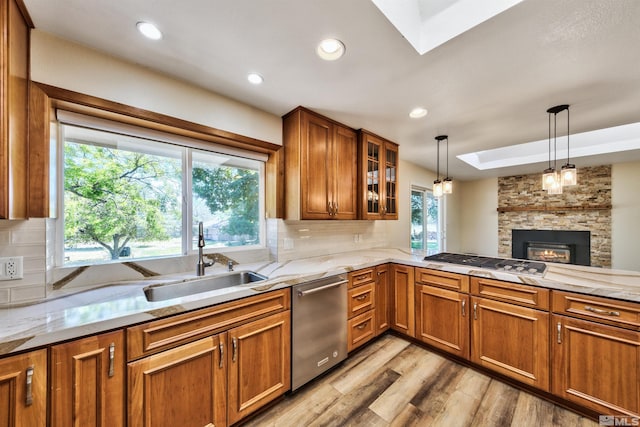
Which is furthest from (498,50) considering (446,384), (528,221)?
(528,221)

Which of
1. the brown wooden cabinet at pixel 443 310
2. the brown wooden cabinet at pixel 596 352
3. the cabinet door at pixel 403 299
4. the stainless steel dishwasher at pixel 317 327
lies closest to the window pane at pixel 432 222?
the cabinet door at pixel 403 299

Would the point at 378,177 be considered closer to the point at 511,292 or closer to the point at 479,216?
the point at 511,292

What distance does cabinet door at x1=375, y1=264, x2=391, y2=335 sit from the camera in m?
2.41

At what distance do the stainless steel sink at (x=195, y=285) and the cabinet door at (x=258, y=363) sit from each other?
13.9 inches

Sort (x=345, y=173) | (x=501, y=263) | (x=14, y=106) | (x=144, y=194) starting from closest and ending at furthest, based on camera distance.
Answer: (x=14, y=106), (x=144, y=194), (x=501, y=263), (x=345, y=173)

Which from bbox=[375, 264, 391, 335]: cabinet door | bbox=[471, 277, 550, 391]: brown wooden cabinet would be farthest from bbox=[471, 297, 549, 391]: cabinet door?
bbox=[375, 264, 391, 335]: cabinet door

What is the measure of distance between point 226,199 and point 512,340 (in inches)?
103

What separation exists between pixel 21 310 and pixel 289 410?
1.56 metres

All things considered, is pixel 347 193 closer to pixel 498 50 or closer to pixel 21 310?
pixel 498 50

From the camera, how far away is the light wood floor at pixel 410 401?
1.50 meters

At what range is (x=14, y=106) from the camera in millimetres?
1090

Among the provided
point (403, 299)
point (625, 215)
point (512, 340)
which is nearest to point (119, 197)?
point (403, 299)

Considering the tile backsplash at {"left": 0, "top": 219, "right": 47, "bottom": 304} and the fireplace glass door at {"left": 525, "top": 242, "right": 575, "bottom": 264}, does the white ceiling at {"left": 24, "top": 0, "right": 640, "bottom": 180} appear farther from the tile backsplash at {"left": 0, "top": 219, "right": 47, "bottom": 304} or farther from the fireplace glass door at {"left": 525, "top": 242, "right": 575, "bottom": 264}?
the fireplace glass door at {"left": 525, "top": 242, "right": 575, "bottom": 264}

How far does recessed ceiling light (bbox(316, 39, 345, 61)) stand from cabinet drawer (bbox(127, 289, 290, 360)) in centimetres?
155
